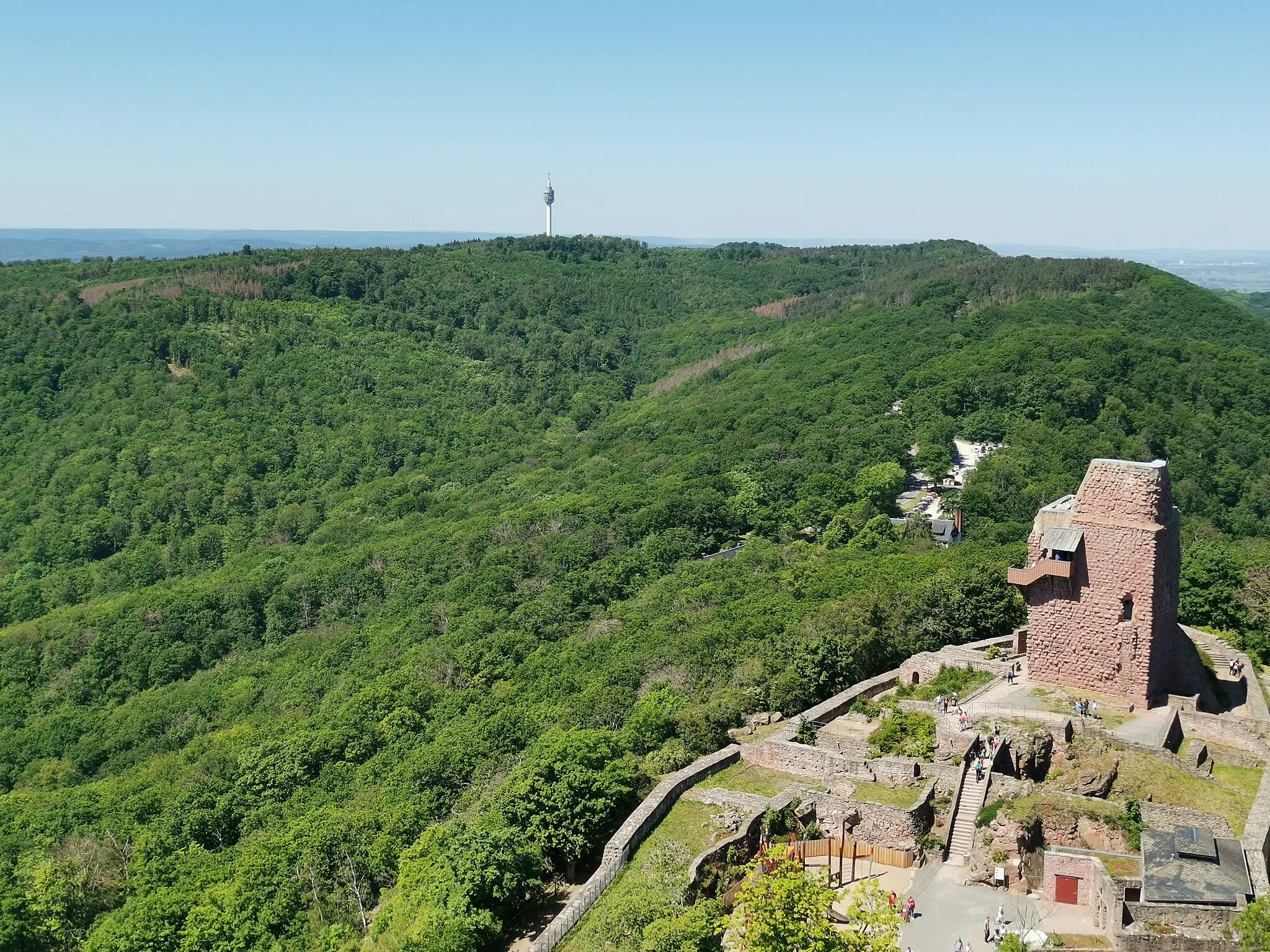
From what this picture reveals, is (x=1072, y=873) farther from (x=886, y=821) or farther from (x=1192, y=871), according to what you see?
(x=886, y=821)

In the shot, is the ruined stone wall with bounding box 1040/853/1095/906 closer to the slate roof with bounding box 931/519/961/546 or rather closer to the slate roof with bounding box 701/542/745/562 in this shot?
the slate roof with bounding box 931/519/961/546

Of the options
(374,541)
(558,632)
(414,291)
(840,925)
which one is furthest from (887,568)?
(414,291)

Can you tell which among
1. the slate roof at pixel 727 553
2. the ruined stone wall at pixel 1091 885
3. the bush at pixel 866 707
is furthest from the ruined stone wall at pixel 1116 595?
the slate roof at pixel 727 553

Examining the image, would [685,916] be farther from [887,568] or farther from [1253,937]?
[887,568]

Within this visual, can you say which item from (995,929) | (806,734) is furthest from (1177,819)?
(806,734)

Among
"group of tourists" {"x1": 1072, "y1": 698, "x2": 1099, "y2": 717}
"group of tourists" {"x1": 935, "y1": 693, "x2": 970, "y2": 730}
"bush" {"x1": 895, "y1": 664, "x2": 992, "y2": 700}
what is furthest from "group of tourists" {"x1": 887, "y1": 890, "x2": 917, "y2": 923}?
"bush" {"x1": 895, "y1": 664, "x2": 992, "y2": 700}

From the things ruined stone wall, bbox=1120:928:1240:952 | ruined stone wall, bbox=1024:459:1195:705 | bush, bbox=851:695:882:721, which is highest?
ruined stone wall, bbox=1024:459:1195:705
